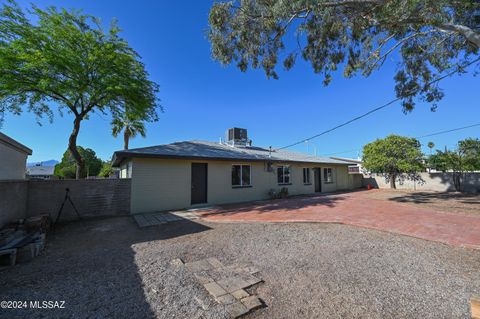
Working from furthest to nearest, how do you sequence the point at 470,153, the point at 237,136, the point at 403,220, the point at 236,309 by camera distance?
the point at 237,136 < the point at 470,153 < the point at 403,220 < the point at 236,309

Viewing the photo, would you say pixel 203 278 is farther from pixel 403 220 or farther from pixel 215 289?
pixel 403 220

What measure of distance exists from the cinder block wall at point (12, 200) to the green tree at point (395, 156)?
20693 millimetres

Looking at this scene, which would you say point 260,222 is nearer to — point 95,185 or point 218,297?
point 218,297

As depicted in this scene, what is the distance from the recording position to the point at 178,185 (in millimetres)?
9305

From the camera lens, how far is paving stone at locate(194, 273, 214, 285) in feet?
9.73

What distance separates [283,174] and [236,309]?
11.6 meters

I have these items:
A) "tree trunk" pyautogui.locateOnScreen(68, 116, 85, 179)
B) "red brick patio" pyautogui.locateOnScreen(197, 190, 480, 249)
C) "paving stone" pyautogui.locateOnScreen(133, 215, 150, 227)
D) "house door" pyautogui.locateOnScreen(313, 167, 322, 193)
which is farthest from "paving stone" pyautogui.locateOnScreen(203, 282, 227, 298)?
"house door" pyautogui.locateOnScreen(313, 167, 322, 193)

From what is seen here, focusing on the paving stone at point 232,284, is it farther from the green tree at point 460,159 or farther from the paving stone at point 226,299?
the green tree at point 460,159

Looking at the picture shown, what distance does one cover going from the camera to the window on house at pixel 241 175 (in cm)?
1114

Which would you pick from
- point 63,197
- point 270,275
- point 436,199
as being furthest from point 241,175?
point 436,199

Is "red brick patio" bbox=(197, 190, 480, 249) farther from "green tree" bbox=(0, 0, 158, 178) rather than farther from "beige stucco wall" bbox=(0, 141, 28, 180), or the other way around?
"green tree" bbox=(0, 0, 158, 178)

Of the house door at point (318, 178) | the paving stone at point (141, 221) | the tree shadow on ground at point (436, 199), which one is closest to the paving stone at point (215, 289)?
the paving stone at point (141, 221)

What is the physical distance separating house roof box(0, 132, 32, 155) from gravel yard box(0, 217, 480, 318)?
115 inches

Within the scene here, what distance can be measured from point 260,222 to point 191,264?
338 cm
